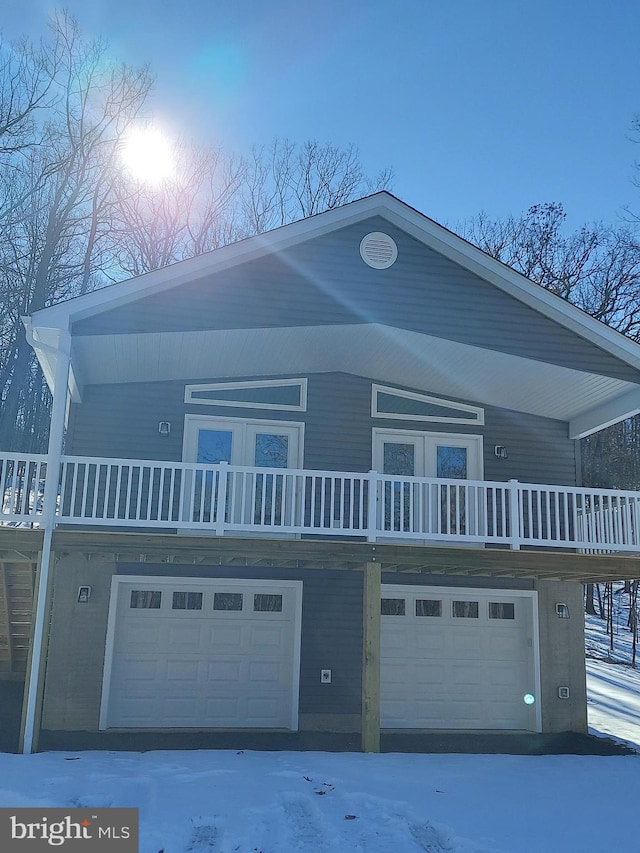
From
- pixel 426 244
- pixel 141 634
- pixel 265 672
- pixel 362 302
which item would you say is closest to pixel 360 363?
pixel 362 302

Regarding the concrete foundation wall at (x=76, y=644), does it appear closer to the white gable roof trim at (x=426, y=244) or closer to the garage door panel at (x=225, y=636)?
the garage door panel at (x=225, y=636)

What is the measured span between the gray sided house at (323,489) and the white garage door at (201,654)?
3cm

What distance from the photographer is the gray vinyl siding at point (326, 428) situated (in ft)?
36.0

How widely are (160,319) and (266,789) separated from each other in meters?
5.61

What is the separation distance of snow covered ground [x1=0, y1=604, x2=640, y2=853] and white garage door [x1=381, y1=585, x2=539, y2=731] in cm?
229

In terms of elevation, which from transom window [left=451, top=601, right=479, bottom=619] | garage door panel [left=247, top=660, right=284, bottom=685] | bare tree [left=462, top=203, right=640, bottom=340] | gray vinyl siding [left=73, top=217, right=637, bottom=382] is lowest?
garage door panel [left=247, top=660, right=284, bottom=685]

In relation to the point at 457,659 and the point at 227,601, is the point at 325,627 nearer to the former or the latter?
the point at 227,601

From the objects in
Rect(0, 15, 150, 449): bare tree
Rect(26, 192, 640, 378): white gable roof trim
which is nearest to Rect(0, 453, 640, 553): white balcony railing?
Rect(26, 192, 640, 378): white gable roof trim

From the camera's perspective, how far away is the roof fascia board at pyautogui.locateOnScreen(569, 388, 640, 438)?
1097 cm

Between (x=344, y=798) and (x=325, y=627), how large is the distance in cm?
417

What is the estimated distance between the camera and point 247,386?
1146 cm

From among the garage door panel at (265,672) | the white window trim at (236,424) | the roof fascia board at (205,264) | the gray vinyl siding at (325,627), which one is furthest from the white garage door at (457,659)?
the roof fascia board at (205,264)

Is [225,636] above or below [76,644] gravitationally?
above

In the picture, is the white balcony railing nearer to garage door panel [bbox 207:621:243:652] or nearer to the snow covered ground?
garage door panel [bbox 207:621:243:652]
